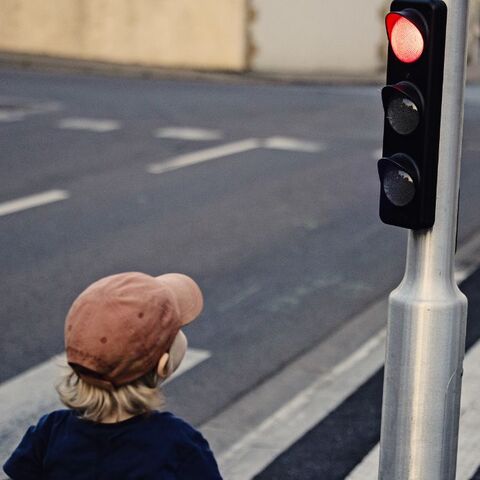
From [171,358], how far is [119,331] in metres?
0.19

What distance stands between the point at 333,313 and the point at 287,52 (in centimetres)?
1783

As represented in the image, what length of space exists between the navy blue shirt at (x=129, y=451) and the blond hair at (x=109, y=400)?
34 mm

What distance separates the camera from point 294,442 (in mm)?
7211

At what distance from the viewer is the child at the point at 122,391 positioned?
3393 mm

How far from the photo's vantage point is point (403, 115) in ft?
16.9

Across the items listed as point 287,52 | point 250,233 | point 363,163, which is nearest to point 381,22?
point 287,52

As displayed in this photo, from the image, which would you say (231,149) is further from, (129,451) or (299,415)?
(129,451)

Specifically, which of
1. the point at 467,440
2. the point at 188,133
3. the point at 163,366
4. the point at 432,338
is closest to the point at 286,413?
the point at 467,440

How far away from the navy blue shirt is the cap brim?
277mm

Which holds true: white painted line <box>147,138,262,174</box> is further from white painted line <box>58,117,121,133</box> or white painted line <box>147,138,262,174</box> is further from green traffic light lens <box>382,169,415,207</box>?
green traffic light lens <box>382,169,415,207</box>

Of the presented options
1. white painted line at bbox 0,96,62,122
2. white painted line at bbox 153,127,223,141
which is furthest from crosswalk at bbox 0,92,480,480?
white painted line at bbox 0,96,62,122

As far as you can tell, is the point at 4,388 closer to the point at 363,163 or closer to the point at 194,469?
the point at 194,469

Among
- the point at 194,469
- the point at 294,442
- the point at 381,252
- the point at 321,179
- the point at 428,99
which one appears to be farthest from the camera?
the point at 321,179

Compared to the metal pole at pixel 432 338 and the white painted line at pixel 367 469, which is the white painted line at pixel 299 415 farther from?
the metal pole at pixel 432 338
